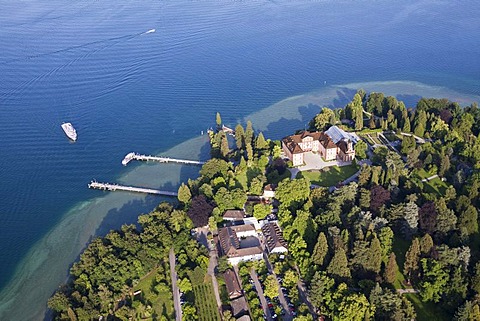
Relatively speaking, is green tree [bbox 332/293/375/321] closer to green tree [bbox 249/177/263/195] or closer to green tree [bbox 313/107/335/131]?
green tree [bbox 249/177/263/195]

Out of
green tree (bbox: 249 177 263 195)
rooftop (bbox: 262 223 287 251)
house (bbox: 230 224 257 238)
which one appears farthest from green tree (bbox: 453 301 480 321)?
green tree (bbox: 249 177 263 195)

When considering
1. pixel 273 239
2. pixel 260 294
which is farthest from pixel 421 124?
pixel 260 294

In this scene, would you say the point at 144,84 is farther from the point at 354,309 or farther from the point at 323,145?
the point at 354,309

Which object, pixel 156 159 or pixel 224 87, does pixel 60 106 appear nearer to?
pixel 156 159

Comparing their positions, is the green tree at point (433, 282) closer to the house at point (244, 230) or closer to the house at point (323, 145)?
the house at point (244, 230)

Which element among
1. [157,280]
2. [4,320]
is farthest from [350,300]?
[4,320]

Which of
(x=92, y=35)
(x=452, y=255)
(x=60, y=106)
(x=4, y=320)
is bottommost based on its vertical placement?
(x=4, y=320)

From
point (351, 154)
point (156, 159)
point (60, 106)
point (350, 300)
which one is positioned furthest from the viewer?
point (60, 106)
